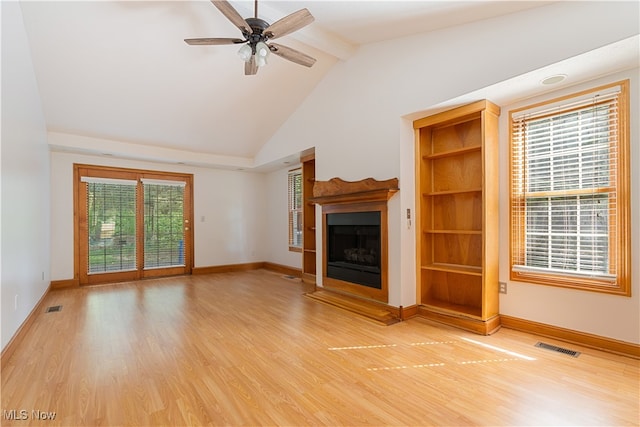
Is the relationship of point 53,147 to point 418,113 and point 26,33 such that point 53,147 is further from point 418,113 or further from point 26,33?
point 418,113

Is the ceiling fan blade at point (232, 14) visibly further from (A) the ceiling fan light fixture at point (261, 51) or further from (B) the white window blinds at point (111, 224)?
(B) the white window blinds at point (111, 224)

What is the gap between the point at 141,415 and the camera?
5.86 ft

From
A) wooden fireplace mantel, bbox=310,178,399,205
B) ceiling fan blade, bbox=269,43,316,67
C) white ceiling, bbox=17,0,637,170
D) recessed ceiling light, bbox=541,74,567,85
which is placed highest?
white ceiling, bbox=17,0,637,170

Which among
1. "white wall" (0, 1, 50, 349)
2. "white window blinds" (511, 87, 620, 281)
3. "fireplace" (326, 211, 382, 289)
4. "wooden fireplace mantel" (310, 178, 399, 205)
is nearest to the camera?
"white wall" (0, 1, 50, 349)

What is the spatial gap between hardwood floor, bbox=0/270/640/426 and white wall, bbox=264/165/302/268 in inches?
116

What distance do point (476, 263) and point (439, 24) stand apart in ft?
8.29

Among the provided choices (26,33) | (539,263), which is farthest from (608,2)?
(26,33)

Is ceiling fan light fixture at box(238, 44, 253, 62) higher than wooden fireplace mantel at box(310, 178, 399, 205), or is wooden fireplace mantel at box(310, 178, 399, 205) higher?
ceiling fan light fixture at box(238, 44, 253, 62)

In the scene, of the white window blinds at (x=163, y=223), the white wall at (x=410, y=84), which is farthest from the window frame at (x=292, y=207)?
the white window blinds at (x=163, y=223)

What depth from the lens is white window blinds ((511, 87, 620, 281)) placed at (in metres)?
2.60

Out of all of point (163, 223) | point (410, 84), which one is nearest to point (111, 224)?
point (163, 223)

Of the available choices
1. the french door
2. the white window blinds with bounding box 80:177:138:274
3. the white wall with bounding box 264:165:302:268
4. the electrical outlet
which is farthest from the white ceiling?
the electrical outlet

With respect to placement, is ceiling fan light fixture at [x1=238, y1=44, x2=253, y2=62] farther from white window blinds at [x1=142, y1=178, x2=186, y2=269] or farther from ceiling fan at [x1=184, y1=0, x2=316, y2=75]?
white window blinds at [x1=142, y1=178, x2=186, y2=269]

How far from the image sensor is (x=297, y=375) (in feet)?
7.39
